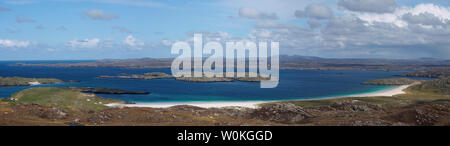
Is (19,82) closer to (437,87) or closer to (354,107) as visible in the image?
(354,107)

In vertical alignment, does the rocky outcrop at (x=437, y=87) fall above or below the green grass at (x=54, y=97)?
below

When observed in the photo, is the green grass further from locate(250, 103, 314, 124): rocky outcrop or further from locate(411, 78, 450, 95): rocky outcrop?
locate(411, 78, 450, 95): rocky outcrop

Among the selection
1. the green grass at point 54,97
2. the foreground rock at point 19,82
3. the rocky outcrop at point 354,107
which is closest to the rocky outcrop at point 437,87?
the rocky outcrop at point 354,107

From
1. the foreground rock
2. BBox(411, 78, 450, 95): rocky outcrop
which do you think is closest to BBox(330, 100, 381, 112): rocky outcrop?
BBox(411, 78, 450, 95): rocky outcrop

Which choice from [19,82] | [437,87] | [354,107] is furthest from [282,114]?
[19,82]

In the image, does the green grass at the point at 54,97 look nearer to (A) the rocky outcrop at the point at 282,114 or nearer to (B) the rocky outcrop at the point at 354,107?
(A) the rocky outcrop at the point at 282,114
